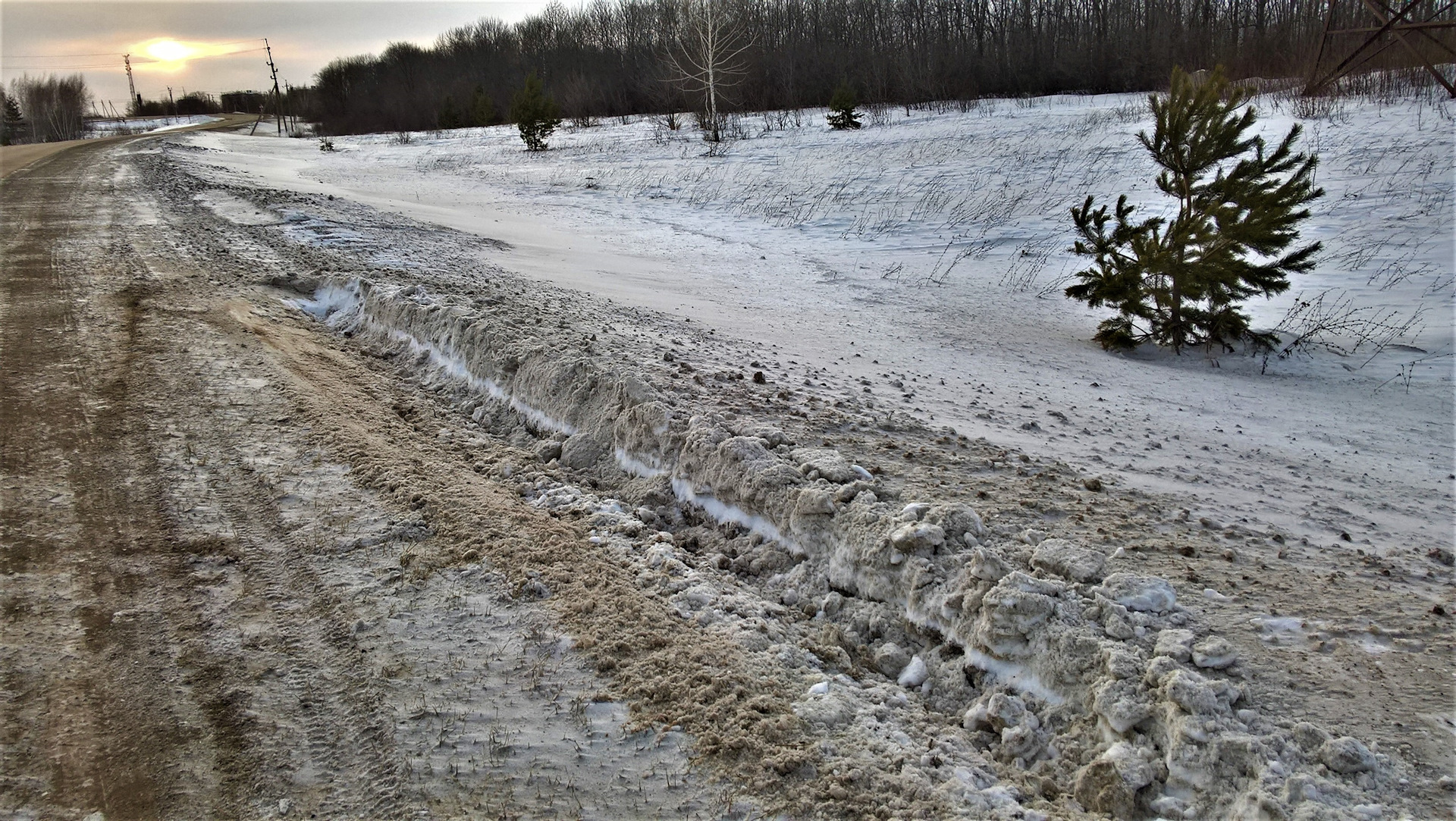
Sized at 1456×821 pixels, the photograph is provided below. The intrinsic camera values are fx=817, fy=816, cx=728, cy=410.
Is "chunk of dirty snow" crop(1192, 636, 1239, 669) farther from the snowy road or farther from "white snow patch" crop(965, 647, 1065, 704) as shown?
"white snow patch" crop(965, 647, 1065, 704)

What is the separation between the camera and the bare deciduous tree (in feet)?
96.2

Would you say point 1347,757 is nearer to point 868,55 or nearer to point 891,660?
point 891,660

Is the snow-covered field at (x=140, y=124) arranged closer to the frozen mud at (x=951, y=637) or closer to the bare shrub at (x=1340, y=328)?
the frozen mud at (x=951, y=637)

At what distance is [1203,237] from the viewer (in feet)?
26.2

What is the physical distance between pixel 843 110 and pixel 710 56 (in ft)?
19.1

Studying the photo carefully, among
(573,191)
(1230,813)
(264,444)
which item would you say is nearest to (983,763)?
(1230,813)

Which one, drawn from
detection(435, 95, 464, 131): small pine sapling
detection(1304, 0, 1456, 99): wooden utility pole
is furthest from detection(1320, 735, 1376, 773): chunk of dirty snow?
detection(435, 95, 464, 131): small pine sapling

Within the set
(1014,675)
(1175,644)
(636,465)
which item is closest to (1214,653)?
(1175,644)

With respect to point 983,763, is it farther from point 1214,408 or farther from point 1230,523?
point 1214,408

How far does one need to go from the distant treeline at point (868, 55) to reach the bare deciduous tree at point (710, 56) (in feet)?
2.53

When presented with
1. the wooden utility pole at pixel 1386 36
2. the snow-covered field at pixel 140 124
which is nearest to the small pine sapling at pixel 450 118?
the snow-covered field at pixel 140 124

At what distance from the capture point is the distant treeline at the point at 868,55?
116 feet

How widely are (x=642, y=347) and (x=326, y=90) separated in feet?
267

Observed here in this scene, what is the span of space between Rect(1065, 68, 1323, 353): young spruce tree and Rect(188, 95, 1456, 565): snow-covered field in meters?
0.42
